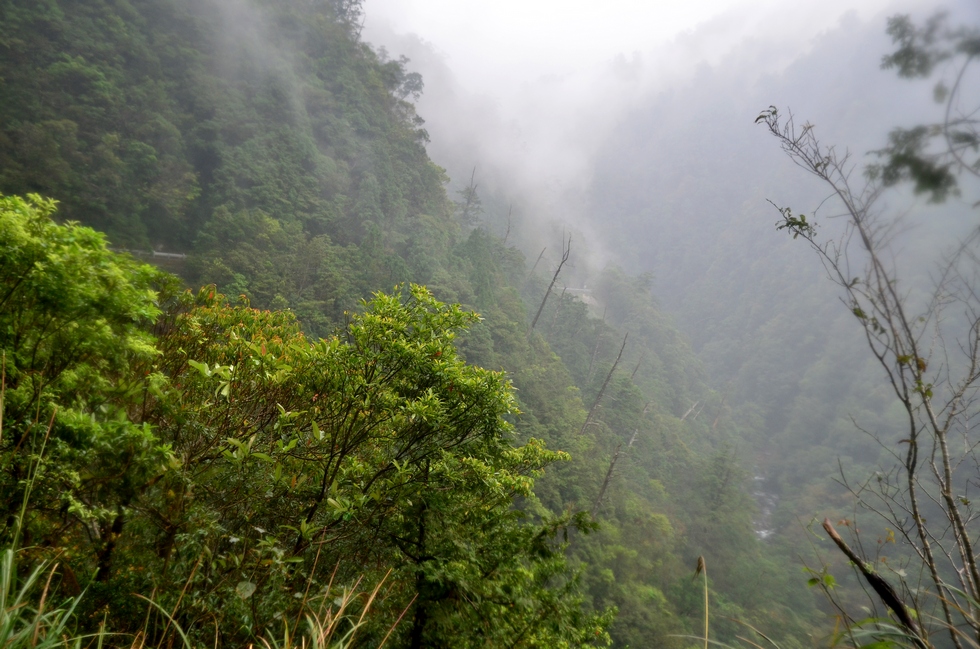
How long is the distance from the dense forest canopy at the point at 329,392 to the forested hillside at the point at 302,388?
0.03m

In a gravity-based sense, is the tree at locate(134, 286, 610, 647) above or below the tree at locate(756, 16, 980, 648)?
below

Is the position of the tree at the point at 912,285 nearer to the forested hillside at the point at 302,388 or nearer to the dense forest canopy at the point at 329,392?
the dense forest canopy at the point at 329,392

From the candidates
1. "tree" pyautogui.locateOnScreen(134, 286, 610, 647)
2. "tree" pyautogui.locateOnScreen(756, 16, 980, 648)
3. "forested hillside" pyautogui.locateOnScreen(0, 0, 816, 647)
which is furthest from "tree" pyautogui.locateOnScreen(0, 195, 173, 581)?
"tree" pyautogui.locateOnScreen(756, 16, 980, 648)

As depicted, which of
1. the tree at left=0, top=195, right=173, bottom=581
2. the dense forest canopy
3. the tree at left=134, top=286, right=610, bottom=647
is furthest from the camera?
the tree at left=134, top=286, right=610, bottom=647

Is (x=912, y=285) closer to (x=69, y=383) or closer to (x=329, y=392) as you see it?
(x=329, y=392)

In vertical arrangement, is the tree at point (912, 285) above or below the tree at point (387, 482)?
above

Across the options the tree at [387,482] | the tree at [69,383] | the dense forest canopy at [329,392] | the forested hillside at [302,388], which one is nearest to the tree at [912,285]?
the dense forest canopy at [329,392]

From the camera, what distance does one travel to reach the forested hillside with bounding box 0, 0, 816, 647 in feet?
7.06

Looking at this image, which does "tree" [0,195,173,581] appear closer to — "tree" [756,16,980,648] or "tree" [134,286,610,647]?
"tree" [134,286,610,647]

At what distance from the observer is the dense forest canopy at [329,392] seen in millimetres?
2137

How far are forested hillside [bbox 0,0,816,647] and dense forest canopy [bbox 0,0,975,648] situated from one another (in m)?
0.03

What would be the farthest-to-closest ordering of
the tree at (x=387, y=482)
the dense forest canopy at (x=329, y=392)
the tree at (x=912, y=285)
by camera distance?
the tree at (x=387, y=482), the dense forest canopy at (x=329, y=392), the tree at (x=912, y=285)

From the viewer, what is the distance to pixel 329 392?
2963mm

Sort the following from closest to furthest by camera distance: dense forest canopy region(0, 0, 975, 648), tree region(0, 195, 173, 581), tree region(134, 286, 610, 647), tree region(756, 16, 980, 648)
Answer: tree region(756, 16, 980, 648) → tree region(0, 195, 173, 581) → dense forest canopy region(0, 0, 975, 648) → tree region(134, 286, 610, 647)
